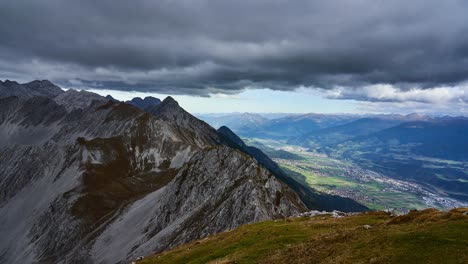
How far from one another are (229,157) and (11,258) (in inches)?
5347

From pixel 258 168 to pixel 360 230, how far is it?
10619cm

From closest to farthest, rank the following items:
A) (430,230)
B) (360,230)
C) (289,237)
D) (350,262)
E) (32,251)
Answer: (350,262) < (430,230) < (360,230) < (289,237) < (32,251)

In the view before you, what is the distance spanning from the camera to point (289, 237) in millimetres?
50531

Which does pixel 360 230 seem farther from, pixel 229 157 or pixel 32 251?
pixel 32 251

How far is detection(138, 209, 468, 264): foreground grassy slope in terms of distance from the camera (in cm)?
3319

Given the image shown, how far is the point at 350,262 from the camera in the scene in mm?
34219

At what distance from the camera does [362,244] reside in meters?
38.2

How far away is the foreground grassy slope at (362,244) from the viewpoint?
33.2 m

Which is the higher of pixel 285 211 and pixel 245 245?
pixel 245 245


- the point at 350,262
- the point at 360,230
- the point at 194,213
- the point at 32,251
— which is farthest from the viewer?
the point at 32,251

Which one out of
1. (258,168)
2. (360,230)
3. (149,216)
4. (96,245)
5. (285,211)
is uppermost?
(360,230)

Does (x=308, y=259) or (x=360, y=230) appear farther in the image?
(x=360, y=230)


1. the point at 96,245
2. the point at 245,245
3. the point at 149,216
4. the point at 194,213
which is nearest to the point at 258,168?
the point at 194,213

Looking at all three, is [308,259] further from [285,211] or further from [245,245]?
[285,211]
